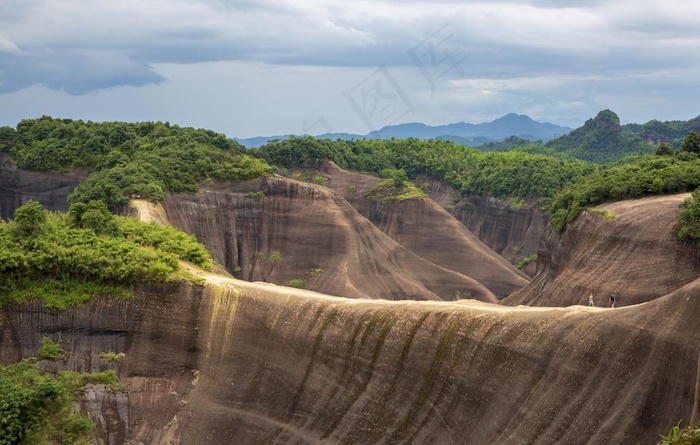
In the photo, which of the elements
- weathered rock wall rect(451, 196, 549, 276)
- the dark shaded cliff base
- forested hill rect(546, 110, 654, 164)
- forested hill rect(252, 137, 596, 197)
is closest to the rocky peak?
forested hill rect(546, 110, 654, 164)

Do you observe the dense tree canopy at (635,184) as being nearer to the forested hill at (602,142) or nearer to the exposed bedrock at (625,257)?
the exposed bedrock at (625,257)

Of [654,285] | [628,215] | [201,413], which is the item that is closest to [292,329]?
[201,413]

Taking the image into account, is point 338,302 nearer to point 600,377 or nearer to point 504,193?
point 600,377

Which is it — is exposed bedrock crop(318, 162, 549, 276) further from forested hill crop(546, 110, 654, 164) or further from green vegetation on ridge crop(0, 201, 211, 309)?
forested hill crop(546, 110, 654, 164)

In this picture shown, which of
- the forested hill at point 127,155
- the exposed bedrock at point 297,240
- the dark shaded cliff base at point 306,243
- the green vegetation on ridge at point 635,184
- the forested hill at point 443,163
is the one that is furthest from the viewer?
the forested hill at point 443,163

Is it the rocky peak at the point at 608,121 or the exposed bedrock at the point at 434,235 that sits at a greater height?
the rocky peak at the point at 608,121

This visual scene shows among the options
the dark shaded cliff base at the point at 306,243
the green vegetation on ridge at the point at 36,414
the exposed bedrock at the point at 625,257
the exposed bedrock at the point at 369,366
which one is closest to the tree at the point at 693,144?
the exposed bedrock at the point at 625,257

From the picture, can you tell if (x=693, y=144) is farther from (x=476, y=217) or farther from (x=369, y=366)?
(x=369, y=366)
